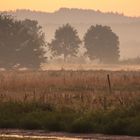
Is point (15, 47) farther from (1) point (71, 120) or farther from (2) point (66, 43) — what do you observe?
(1) point (71, 120)

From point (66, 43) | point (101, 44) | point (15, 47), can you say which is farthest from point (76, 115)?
point (101, 44)

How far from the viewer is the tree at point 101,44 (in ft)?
529

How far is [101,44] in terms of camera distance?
162m

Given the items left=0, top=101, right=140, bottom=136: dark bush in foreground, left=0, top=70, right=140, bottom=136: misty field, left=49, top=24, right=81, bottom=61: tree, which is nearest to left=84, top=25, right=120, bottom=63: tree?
left=49, top=24, right=81, bottom=61: tree

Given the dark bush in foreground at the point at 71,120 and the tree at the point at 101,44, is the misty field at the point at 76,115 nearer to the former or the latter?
the dark bush in foreground at the point at 71,120

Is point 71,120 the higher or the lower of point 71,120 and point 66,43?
the lower

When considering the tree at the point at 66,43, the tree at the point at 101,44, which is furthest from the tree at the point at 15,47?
the tree at the point at 101,44

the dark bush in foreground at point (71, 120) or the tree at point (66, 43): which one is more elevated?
the tree at point (66, 43)

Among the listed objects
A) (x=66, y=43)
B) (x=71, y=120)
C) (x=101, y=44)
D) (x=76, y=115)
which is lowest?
(x=71, y=120)

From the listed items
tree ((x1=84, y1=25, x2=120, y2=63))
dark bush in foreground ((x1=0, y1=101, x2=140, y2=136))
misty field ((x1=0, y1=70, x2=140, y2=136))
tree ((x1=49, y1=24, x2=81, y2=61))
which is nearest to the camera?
dark bush in foreground ((x1=0, y1=101, x2=140, y2=136))

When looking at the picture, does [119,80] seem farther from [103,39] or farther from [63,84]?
[103,39]

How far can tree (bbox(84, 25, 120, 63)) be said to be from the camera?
161 metres

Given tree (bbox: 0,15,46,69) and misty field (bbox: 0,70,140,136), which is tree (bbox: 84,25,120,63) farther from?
misty field (bbox: 0,70,140,136)

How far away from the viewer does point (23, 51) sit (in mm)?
103312
